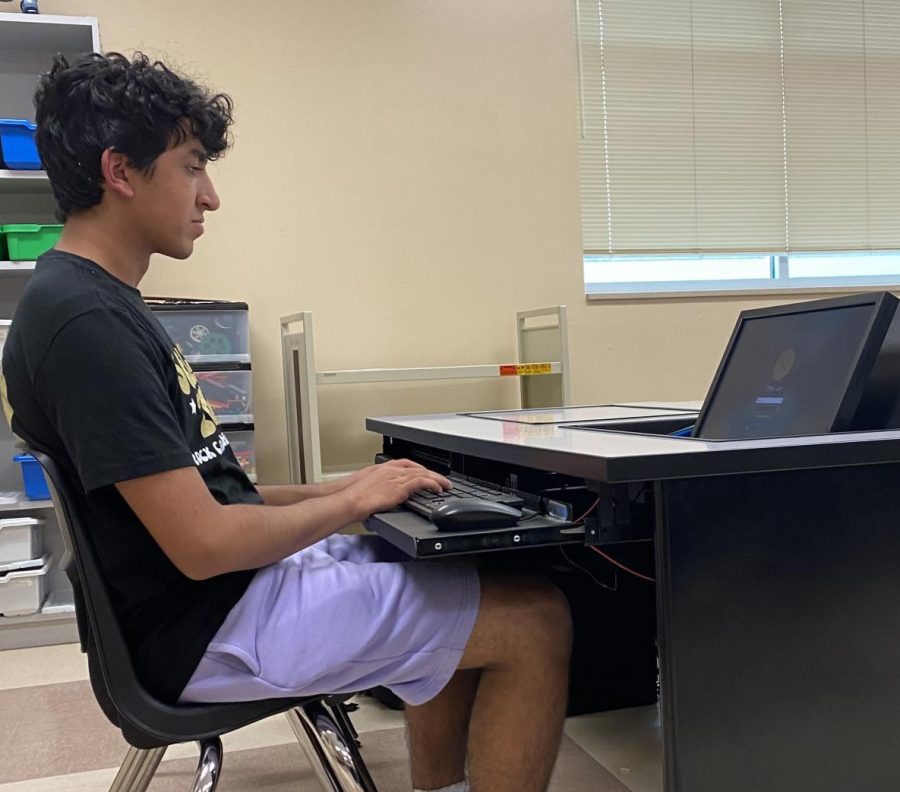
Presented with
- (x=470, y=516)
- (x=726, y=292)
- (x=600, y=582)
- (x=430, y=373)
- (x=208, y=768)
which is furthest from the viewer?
(x=726, y=292)

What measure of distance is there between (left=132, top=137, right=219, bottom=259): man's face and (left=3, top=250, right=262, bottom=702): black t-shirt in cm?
8

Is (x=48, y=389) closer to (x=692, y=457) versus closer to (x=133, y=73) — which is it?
(x=133, y=73)

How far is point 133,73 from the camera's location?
1097 millimetres

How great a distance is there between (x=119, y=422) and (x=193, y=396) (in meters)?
0.21

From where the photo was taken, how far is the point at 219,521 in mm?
969

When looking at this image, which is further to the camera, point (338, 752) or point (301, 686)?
point (338, 752)

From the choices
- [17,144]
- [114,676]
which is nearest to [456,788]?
[114,676]

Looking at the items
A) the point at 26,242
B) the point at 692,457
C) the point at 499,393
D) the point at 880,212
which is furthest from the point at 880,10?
the point at 692,457

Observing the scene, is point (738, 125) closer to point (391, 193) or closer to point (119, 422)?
point (391, 193)

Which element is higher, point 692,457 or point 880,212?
point 880,212

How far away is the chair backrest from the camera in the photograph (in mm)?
970

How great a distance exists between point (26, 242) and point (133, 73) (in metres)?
1.83

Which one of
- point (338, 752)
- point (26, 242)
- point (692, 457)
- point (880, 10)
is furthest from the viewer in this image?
point (880, 10)

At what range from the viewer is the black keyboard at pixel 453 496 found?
1.10 meters
